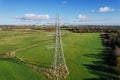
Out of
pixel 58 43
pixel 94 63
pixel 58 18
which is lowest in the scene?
pixel 94 63

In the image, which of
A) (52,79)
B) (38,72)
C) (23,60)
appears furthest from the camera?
(23,60)

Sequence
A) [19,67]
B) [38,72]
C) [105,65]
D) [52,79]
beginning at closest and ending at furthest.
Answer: [52,79], [38,72], [19,67], [105,65]

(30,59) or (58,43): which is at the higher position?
(58,43)

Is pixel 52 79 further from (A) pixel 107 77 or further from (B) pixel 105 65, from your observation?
(B) pixel 105 65

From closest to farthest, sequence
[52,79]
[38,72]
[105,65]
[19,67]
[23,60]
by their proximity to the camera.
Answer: [52,79], [38,72], [19,67], [105,65], [23,60]

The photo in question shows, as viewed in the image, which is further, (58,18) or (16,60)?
(16,60)

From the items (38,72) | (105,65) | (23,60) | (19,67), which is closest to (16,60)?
(23,60)

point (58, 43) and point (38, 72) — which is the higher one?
point (58, 43)

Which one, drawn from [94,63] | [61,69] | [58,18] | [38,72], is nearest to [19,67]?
[38,72]

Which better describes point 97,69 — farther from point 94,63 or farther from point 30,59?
point 30,59
